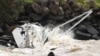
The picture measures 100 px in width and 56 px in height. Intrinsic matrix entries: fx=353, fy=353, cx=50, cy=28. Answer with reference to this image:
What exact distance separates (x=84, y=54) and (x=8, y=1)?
4350 millimetres

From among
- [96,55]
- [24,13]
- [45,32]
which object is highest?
[24,13]

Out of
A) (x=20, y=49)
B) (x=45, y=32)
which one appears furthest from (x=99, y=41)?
(x=20, y=49)

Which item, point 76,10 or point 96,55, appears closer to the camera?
point 96,55

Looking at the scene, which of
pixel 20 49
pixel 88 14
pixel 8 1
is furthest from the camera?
pixel 88 14

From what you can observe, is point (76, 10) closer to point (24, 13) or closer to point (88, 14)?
point (88, 14)

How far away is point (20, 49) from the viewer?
14.0 meters

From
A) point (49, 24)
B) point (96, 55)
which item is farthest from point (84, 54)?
point (49, 24)

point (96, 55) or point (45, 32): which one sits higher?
point (45, 32)

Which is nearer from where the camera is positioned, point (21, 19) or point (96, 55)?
point (96, 55)

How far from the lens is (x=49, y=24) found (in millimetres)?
16578

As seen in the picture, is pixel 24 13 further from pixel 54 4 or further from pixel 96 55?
pixel 96 55

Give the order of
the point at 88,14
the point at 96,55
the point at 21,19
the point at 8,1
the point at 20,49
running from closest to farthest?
the point at 96,55 → the point at 20,49 → the point at 8,1 → the point at 21,19 → the point at 88,14

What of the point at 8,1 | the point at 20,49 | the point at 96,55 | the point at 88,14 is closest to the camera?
the point at 96,55

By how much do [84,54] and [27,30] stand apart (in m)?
2.98
